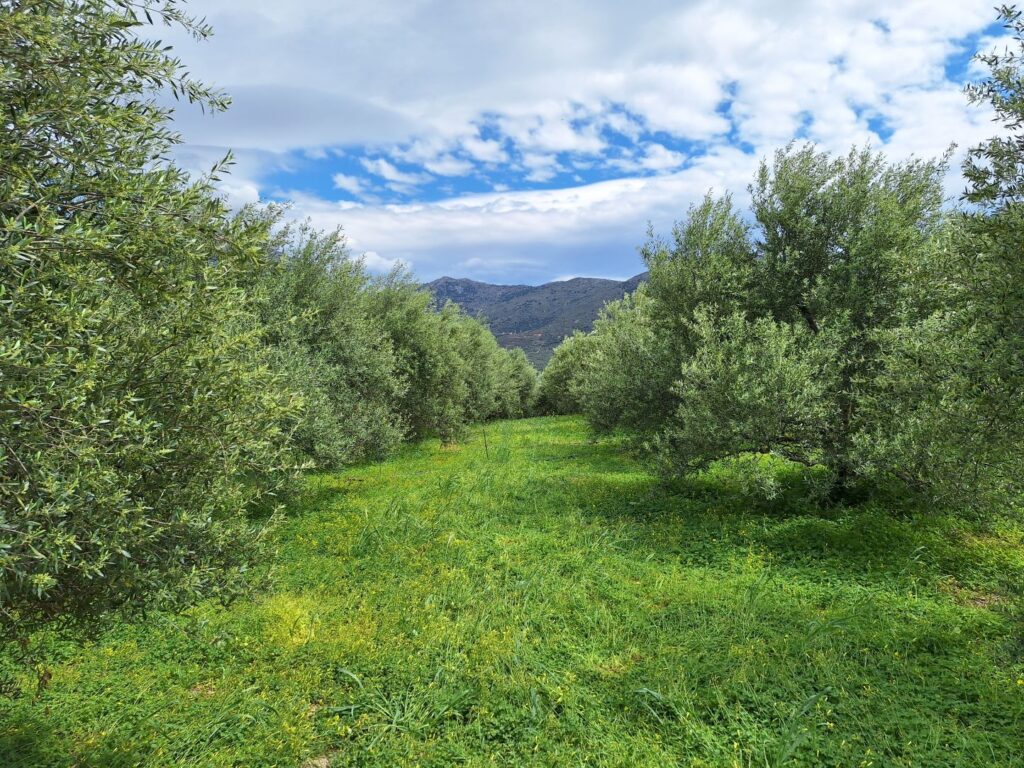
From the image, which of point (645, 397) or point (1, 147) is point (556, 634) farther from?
point (645, 397)

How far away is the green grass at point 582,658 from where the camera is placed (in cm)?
684

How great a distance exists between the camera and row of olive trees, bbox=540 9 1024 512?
7277 mm

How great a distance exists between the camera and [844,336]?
585 inches

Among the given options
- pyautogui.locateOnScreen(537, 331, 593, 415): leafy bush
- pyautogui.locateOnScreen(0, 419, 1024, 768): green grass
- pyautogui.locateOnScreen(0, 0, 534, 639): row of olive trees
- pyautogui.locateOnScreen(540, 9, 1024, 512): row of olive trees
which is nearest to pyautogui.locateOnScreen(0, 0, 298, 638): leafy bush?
pyautogui.locateOnScreen(0, 0, 534, 639): row of olive trees

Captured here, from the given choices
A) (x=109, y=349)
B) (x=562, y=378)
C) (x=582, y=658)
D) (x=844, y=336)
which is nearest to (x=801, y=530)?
(x=844, y=336)

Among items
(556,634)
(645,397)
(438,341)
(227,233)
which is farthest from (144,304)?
(438,341)

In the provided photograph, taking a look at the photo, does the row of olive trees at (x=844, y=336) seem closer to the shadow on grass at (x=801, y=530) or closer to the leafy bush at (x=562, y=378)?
the shadow on grass at (x=801, y=530)

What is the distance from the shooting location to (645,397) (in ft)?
64.2

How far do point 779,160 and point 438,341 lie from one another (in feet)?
68.0

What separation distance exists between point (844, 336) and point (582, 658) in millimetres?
12225

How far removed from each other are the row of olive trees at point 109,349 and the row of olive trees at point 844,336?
976 cm

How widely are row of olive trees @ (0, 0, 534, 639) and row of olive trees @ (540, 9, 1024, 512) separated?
9.76 m

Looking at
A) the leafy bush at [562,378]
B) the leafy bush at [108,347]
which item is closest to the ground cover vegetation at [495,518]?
the leafy bush at [108,347]

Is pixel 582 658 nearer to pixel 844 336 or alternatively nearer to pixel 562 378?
pixel 844 336
